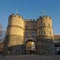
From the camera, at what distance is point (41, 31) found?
48500 mm

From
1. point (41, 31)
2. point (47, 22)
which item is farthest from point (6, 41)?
point (47, 22)

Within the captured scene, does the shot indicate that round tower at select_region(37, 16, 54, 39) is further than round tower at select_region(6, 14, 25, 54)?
Yes

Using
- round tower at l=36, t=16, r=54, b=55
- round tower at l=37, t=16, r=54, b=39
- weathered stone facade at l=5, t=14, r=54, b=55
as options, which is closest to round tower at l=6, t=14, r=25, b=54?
weathered stone facade at l=5, t=14, r=54, b=55

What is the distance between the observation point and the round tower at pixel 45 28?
47.9m

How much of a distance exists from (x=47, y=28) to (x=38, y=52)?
8430 millimetres

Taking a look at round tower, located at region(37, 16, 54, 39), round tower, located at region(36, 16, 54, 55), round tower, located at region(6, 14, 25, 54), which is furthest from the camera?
round tower, located at region(37, 16, 54, 39)

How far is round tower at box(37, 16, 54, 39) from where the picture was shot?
157 feet

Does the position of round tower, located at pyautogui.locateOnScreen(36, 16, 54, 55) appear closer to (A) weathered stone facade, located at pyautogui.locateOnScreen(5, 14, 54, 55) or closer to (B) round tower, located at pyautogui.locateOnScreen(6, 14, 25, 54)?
(A) weathered stone facade, located at pyautogui.locateOnScreen(5, 14, 54, 55)

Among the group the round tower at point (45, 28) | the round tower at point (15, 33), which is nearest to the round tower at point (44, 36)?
the round tower at point (45, 28)

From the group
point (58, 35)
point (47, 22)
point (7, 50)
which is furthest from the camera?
point (58, 35)

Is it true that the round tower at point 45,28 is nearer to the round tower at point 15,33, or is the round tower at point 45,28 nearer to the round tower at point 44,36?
the round tower at point 44,36

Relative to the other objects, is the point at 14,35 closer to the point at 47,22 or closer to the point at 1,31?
the point at 1,31

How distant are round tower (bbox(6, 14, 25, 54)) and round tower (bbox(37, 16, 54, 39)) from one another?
586 cm

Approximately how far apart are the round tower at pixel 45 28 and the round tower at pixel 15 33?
5865 mm
